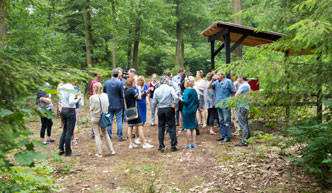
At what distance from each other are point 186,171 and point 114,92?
12.3 ft

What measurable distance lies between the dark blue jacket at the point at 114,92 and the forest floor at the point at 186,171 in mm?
1436

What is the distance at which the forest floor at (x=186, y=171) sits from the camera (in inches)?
198

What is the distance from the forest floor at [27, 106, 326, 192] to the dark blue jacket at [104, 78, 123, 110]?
1.44 m

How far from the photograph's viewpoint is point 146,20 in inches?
851

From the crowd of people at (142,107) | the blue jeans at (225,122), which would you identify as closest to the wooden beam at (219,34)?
the crowd of people at (142,107)

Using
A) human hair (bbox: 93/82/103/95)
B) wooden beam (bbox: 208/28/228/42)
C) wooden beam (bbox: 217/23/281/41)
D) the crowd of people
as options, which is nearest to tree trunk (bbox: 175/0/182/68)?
wooden beam (bbox: 208/28/228/42)

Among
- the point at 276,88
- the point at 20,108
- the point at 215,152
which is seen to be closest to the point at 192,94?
the point at 215,152

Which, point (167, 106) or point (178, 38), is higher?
point (178, 38)

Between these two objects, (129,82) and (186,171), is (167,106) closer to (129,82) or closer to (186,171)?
(129,82)

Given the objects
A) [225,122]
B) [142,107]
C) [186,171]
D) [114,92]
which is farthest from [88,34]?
[186,171]

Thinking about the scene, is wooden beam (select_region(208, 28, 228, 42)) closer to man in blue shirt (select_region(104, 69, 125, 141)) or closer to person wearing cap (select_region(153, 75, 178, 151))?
person wearing cap (select_region(153, 75, 178, 151))

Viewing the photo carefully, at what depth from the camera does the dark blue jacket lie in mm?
8367

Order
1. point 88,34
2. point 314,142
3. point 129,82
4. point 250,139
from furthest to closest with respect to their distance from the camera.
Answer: point 88,34 < point 129,82 < point 250,139 < point 314,142

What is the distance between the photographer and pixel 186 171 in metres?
5.87
